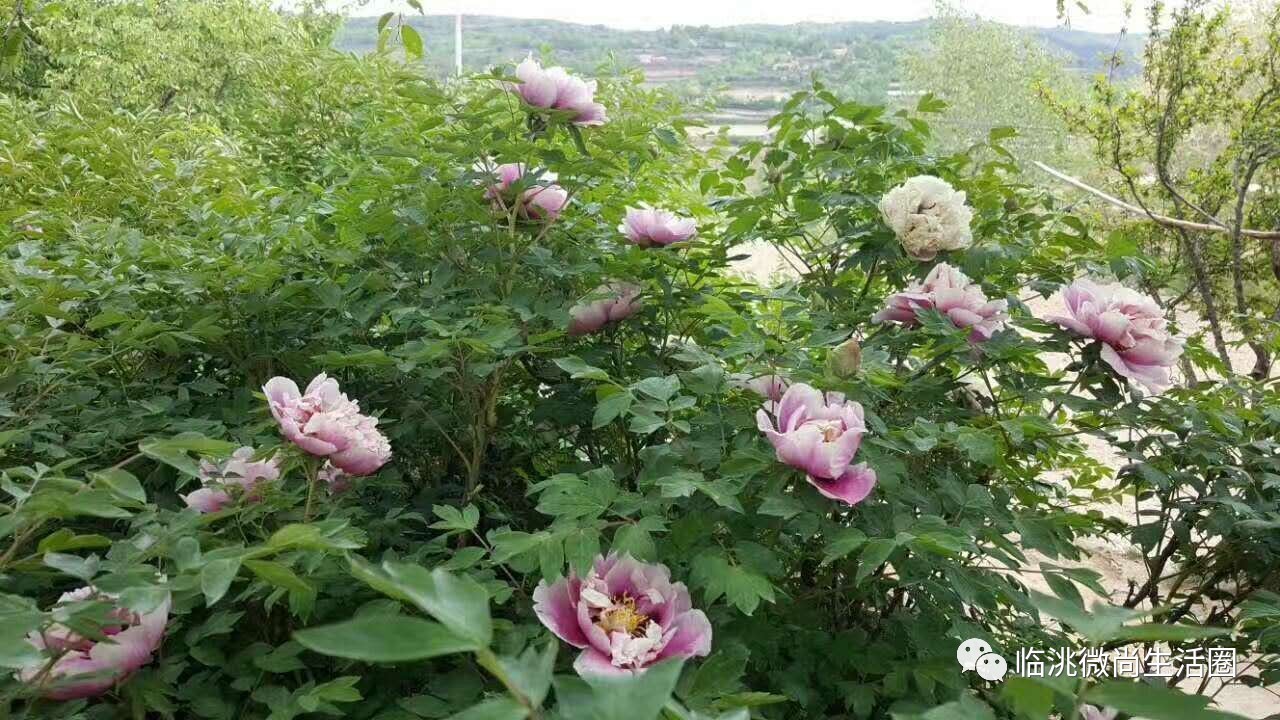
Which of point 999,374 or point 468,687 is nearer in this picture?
point 468,687

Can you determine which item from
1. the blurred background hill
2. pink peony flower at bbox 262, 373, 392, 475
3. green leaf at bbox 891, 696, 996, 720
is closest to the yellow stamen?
pink peony flower at bbox 262, 373, 392, 475

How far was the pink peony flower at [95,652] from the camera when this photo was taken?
0.56 meters

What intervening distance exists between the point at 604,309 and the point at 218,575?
1.71 feet

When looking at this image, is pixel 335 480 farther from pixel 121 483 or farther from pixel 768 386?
pixel 768 386

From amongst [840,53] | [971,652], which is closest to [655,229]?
[971,652]

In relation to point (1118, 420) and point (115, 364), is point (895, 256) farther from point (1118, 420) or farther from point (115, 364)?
point (115, 364)

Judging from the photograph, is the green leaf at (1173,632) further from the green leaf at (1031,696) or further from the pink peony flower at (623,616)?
the pink peony flower at (623,616)

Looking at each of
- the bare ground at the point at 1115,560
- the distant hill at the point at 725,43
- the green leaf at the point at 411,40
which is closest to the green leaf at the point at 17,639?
the green leaf at the point at 411,40

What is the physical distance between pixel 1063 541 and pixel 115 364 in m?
0.94

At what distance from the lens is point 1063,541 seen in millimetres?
818

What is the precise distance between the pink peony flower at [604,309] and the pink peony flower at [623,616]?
337 mm

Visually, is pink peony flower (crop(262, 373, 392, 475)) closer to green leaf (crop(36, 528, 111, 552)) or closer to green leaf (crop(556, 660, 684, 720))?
green leaf (crop(36, 528, 111, 552))

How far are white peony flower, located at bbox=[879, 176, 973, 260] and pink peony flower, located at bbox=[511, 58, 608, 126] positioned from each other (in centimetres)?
31

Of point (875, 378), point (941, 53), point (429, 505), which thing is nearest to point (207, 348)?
point (429, 505)
